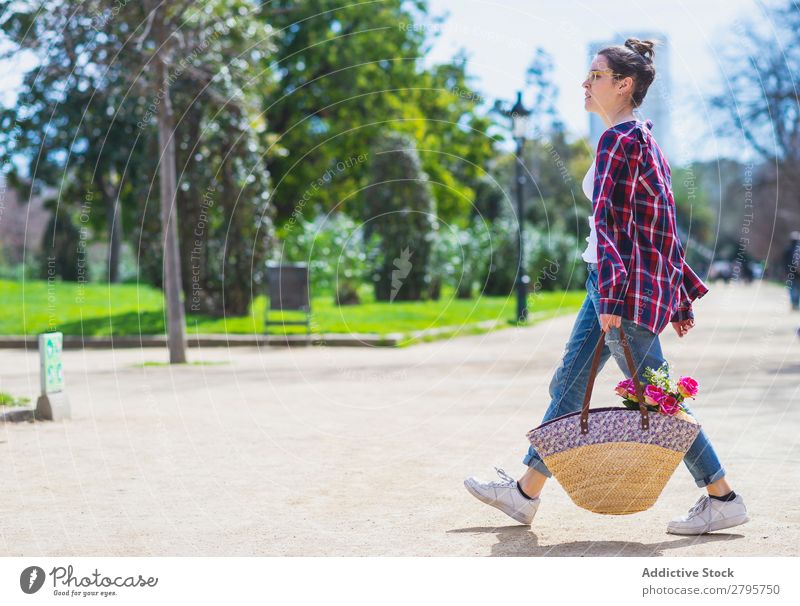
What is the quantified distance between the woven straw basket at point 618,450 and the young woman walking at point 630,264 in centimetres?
17

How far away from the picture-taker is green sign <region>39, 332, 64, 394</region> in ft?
31.3

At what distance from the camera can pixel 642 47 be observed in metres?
5.18

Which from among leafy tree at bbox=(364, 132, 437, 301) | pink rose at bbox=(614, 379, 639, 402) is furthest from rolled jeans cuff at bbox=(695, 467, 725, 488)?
leafy tree at bbox=(364, 132, 437, 301)

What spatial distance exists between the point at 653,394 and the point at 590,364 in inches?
15.8

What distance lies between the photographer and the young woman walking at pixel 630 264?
4.87 metres

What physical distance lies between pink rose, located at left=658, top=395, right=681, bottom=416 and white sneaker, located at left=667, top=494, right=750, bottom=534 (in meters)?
0.48

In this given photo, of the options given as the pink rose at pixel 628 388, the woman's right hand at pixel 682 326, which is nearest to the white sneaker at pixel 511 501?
the pink rose at pixel 628 388

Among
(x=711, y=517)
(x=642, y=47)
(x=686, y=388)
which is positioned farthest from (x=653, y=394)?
(x=642, y=47)

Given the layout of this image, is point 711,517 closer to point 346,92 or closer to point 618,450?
point 618,450

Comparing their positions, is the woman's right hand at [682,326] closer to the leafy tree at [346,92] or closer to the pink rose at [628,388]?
the pink rose at [628,388]

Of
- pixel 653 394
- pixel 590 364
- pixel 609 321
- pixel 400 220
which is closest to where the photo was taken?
pixel 609 321

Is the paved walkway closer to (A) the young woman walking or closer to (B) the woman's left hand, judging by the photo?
(A) the young woman walking

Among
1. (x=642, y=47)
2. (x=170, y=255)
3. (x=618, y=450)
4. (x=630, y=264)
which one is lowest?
(x=618, y=450)
